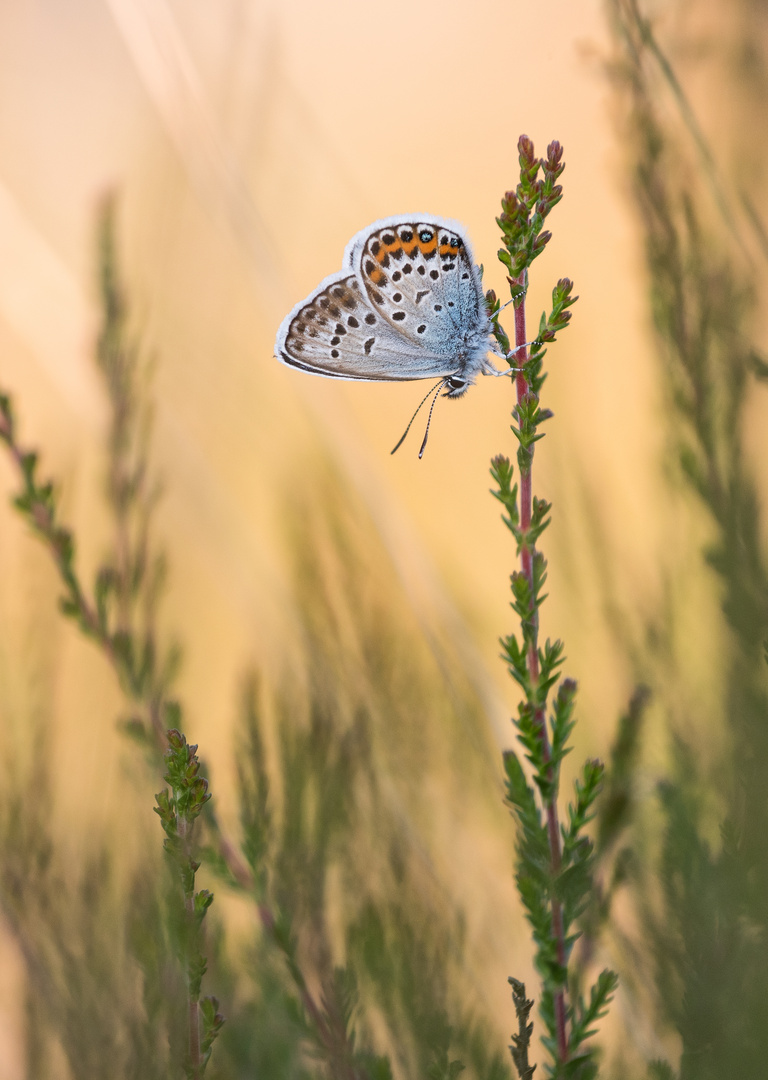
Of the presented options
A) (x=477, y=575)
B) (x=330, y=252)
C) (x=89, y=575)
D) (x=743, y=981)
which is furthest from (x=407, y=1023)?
(x=330, y=252)

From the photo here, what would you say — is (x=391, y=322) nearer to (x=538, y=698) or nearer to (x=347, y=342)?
(x=347, y=342)

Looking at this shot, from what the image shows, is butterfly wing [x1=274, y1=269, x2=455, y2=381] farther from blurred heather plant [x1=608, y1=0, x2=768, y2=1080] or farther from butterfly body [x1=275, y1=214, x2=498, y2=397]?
blurred heather plant [x1=608, y1=0, x2=768, y2=1080]


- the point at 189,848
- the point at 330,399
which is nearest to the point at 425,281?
the point at 330,399

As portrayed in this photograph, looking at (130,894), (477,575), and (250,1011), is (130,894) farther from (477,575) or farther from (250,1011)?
(477,575)

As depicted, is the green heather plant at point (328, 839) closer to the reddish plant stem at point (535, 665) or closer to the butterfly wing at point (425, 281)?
the reddish plant stem at point (535, 665)

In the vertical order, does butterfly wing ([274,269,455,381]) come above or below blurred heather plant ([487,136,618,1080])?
above

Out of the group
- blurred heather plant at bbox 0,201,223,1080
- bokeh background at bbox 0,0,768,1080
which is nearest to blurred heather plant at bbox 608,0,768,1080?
bokeh background at bbox 0,0,768,1080
